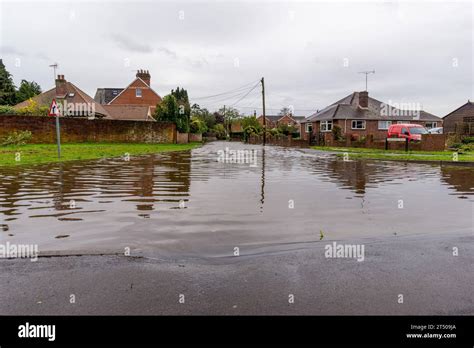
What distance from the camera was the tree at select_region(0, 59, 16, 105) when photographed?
5897 centimetres

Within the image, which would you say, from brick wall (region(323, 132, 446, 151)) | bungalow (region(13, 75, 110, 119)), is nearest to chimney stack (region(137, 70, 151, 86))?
bungalow (region(13, 75, 110, 119))

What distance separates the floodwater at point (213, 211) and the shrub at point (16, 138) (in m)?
16.4

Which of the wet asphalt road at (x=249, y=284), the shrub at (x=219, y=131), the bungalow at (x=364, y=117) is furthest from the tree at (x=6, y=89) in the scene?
the wet asphalt road at (x=249, y=284)

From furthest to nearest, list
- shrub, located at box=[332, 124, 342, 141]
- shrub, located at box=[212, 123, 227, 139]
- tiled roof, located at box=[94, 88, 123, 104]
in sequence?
shrub, located at box=[212, 123, 227, 139]
tiled roof, located at box=[94, 88, 123, 104]
shrub, located at box=[332, 124, 342, 141]

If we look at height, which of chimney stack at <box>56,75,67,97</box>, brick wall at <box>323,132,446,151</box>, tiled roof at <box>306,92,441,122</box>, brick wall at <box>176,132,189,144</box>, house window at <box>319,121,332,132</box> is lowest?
brick wall at <box>323,132,446,151</box>

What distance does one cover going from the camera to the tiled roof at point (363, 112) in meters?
53.0

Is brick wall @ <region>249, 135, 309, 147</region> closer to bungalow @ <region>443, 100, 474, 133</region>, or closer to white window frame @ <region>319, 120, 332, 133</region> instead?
white window frame @ <region>319, 120, 332, 133</region>

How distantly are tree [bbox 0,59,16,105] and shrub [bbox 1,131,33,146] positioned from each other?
34.4m

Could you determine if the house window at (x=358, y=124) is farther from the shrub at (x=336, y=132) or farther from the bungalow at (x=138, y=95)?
the bungalow at (x=138, y=95)

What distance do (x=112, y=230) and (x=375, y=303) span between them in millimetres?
4177

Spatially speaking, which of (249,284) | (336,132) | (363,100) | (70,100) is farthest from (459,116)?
(249,284)

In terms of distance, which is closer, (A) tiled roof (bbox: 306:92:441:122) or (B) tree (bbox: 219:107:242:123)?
(A) tiled roof (bbox: 306:92:441:122)

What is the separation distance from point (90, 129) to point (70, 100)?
52.7ft
